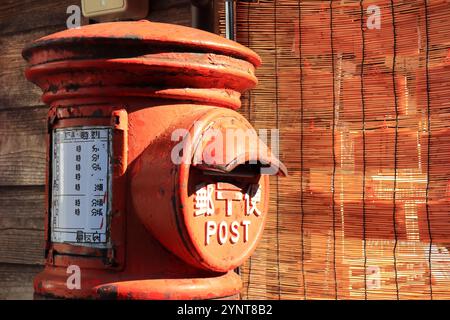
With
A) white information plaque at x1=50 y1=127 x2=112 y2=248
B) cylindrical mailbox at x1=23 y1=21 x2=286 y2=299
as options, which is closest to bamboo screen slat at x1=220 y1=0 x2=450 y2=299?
cylindrical mailbox at x1=23 y1=21 x2=286 y2=299

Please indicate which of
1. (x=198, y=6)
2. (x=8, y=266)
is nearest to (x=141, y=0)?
(x=198, y=6)

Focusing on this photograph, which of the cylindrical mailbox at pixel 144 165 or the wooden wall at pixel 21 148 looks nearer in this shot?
the cylindrical mailbox at pixel 144 165

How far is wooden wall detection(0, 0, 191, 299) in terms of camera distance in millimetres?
3484

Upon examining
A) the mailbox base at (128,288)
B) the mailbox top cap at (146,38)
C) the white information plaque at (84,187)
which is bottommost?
the mailbox base at (128,288)

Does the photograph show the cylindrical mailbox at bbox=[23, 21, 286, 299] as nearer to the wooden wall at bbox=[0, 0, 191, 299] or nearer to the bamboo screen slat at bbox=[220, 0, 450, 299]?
the bamboo screen slat at bbox=[220, 0, 450, 299]

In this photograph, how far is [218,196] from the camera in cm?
193

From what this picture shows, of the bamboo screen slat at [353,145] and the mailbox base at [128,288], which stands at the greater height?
the bamboo screen slat at [353,145]

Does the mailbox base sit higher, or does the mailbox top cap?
the mailbox top cap

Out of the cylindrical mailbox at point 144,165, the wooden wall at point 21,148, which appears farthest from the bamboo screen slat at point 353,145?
the wooden wall at point 21,148

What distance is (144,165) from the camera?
1.89 metres

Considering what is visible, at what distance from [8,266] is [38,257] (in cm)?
26

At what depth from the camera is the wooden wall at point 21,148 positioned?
3.48m

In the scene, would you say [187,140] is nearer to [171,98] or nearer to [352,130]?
[171,98]

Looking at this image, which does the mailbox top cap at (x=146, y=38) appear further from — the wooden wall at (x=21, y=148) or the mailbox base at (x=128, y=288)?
the wooden wall at (x=21, y=148)
